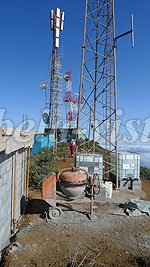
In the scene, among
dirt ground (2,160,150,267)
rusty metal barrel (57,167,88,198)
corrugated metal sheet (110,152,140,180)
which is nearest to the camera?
dirt ground (2,160,150,267)

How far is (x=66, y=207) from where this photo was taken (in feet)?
26.8

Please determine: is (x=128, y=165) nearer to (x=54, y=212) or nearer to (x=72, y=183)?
(x=72, y=183)

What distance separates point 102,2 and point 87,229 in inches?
427

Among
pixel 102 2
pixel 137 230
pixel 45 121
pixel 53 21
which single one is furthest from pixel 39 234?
pixel 53 21

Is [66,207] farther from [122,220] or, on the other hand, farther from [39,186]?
[39,186]

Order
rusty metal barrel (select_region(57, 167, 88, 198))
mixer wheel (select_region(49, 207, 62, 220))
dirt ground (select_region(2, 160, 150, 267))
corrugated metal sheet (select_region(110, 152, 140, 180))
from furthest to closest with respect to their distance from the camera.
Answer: corrugated metal sheet (select_region(110, 152, 140, 180)), rusty metal barrel (select_region(57, 167, 88, 198)), mixer wheel (select_region(49, 207, 62, 220)), dirt ground (select_region(2, 160, 150, 267))

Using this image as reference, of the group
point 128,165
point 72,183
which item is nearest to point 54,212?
point 72,183

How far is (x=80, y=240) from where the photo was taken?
18.7 feet

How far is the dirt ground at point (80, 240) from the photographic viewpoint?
4.71 metres

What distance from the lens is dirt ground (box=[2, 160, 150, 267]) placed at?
4.71 metres

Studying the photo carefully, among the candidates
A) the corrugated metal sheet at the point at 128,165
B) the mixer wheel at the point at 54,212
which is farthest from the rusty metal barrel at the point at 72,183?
the corrugated metal sheet at the point at 128,165

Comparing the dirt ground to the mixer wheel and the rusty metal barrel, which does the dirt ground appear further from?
the rusty metal barrel

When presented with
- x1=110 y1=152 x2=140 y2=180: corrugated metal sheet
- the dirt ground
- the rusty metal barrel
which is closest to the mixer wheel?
the dirt ground

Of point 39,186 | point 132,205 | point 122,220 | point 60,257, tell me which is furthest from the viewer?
point 39,186
